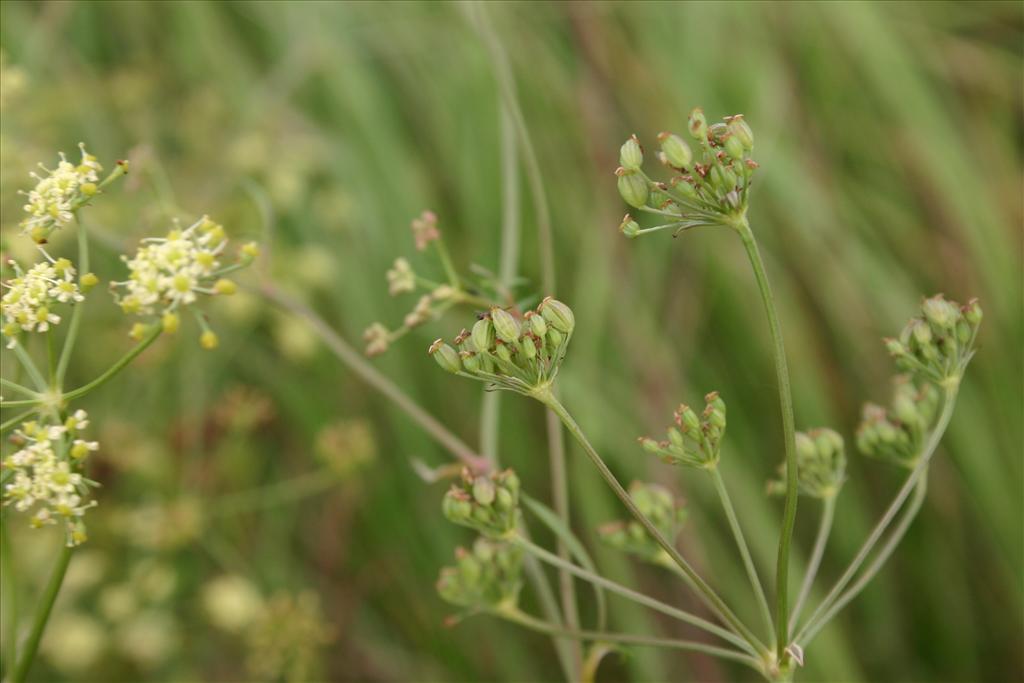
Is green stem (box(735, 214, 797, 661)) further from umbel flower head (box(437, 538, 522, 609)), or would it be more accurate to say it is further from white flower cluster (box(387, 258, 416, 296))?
white flower cluster (box(387, 258, 416, 296))

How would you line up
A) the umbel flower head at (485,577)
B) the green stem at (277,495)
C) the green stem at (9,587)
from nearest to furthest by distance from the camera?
the green stem at (9,587), the umbel flower head at (485,577), the green stem at (277,495)

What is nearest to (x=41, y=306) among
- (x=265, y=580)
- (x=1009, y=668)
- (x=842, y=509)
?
(x=265, y=580)

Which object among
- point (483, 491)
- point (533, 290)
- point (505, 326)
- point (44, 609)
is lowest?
point (44, 609)

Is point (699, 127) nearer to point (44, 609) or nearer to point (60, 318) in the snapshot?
point (60, 318)

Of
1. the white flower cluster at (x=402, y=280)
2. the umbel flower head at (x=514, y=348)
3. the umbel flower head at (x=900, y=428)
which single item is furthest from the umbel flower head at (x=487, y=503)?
the umbel flower head at (x=900, y=428)

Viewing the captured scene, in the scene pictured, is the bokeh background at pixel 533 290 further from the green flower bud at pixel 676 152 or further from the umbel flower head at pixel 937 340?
the green flower bud at pixel 676 152

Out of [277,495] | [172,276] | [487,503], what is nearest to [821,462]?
[487,503]
